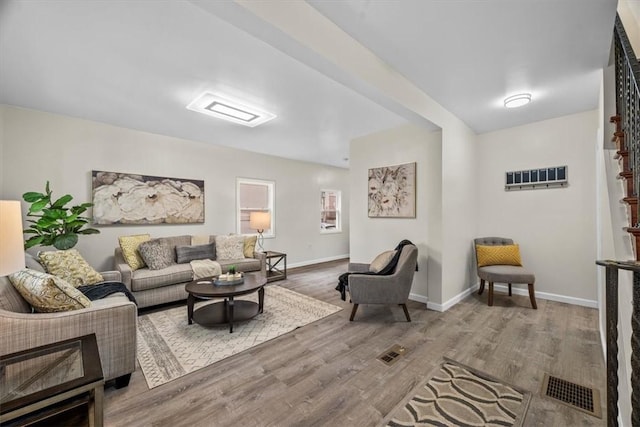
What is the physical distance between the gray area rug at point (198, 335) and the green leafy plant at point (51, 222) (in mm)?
1383

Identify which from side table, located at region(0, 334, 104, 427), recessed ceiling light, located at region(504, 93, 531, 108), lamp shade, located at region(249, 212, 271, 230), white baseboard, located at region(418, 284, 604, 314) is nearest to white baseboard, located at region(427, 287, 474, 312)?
white baseboard, located at region(418, 284, 604, 314)

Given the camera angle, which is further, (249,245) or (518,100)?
(249,245)

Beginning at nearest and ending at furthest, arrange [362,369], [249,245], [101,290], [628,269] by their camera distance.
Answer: [628,269]
[362,369]
[101,290]
[249,245]

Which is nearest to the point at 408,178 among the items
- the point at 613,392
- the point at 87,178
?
the point at 613,392

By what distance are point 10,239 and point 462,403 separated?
2747 mm

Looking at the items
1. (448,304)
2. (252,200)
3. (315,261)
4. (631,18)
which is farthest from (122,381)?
(315,261)

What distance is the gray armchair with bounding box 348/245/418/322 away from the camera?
116 inches

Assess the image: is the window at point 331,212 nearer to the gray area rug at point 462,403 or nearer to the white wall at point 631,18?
the gray area rug at point 462,403

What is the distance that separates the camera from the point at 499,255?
3703mm

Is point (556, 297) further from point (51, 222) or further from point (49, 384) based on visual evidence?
point (51, 222)

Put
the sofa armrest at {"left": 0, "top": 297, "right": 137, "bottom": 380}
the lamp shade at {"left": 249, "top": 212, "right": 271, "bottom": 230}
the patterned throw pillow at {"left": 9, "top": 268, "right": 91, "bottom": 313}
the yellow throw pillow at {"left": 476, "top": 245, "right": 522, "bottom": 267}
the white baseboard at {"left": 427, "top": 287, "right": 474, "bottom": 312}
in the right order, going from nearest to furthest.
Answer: the sofa armrest at {"left": 0, "top": 297, "right": 137, "bottom": 380} → the patterned throw pillow at {"left": 9, "top": 268, "right": 91, "bottom": 313} → the white baseboard at {"left": 427, "top": 287, "right": 474, "bottom": 312} → the yellow throw pillow at {"left": 476, "top": 245, "right": 522, "bottom": 267} → the lamp shade at {"left": 249, "top": 212, "right": 271, "bottom": 230}

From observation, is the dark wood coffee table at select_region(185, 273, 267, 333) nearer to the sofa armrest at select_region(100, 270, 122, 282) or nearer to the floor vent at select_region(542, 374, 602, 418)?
the sofa armrest at select_region(100, 270, 122, 282)

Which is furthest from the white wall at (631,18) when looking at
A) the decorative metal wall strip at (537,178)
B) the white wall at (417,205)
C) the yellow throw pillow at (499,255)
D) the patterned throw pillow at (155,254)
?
the patterned throw pillow at (155,254)

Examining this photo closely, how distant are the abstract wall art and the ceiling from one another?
92 centimetres
